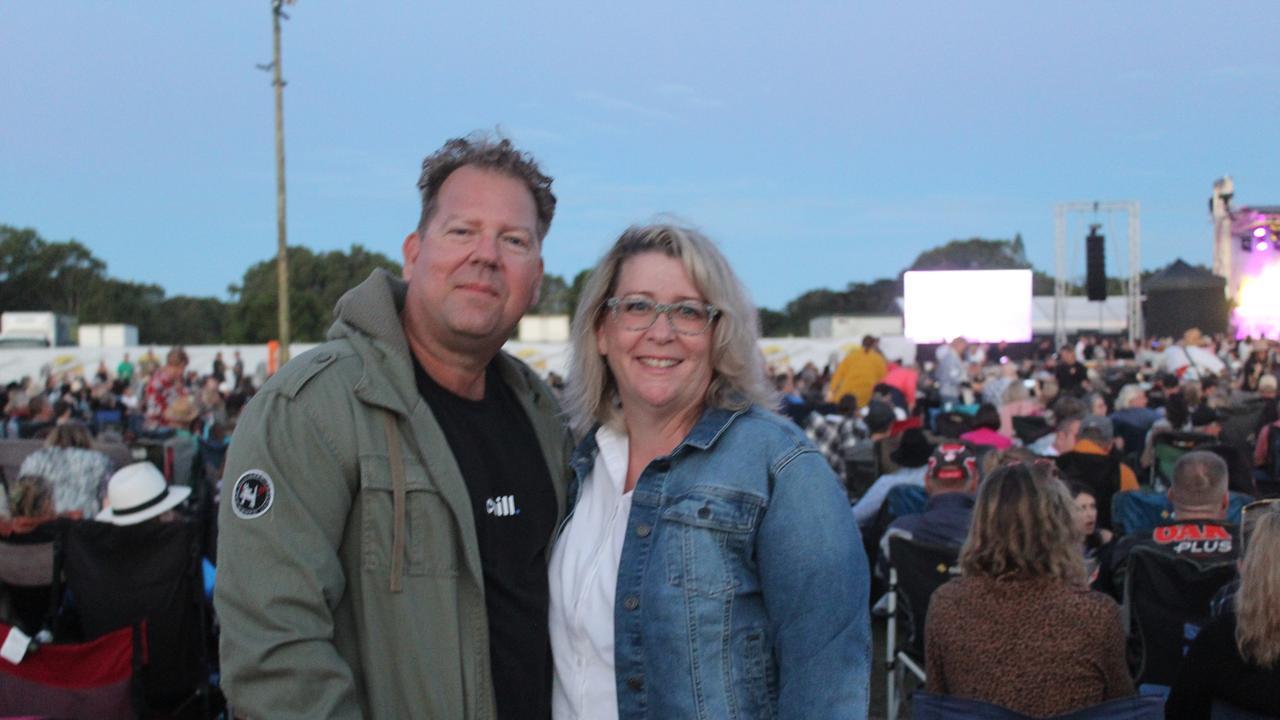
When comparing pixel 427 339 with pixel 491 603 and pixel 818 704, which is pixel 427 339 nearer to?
pixel 491 603

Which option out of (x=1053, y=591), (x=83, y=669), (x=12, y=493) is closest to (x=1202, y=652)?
(x=1053, y=591)

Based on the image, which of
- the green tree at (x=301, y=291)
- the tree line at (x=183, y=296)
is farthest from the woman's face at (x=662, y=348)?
the tree line at (x=183, y=296)

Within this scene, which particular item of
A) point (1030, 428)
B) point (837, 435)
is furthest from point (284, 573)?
point (1030, 428)

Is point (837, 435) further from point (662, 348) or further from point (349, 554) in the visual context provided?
point (349, 554)

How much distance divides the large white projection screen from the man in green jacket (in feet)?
63.4

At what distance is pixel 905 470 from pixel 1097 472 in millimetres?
1092

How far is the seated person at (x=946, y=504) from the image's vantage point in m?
4.96

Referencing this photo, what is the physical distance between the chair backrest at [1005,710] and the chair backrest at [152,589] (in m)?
3.03

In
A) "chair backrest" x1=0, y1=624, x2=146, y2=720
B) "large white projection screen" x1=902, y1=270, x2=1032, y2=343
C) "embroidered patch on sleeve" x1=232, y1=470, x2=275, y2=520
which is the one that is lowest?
"chair backrest" x1=0, y1=624, x2=146, y2=720

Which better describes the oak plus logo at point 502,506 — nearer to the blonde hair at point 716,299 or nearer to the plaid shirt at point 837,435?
the blonde hair at point 716,299

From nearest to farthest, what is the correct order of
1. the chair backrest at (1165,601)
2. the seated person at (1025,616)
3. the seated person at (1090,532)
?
the seated person at (1025,616) → the chair backrest at (1165,601) → the seated person at (1090,532)

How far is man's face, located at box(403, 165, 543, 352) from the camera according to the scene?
198 centimetres

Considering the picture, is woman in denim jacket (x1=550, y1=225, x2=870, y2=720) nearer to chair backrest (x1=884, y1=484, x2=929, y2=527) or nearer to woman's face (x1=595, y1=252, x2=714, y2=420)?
woman's face (x1=595, y1=252, x2=714, y2=420)

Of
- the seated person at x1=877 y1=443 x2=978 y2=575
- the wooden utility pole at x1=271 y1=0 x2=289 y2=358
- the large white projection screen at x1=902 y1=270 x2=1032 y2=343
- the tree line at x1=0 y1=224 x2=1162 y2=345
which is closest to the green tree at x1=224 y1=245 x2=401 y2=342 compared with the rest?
the tree line at x1=0 y1=224 x2=1162 y2=345
